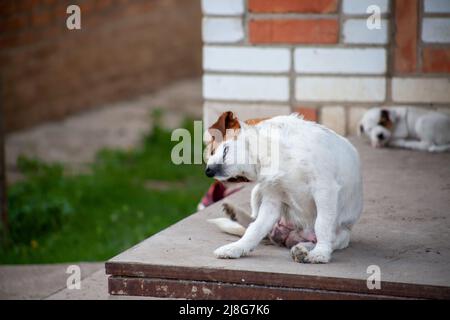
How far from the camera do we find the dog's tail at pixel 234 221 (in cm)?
390

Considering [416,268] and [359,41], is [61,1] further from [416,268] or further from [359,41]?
[416,268]

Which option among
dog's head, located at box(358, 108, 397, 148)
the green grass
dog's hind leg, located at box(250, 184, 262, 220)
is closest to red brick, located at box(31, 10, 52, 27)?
the green grass

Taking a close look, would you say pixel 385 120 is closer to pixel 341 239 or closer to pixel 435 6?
pixel 435 6

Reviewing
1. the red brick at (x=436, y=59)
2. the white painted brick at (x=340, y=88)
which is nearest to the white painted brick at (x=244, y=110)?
the white painted brick at (x=340, y=88)

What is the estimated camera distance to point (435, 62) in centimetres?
554

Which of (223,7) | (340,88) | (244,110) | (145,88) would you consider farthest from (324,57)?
(145,88)

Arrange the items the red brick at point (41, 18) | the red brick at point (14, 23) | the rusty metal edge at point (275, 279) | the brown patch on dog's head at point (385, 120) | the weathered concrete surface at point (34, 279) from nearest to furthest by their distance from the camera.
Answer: the rusty metal edge at point (275, 279) → the weathered concrete surface at point (34, 279) → the brown patch on dog's head at point (385, 120) → the red brick at point (14, 23) → the red brick at point (41, 18)

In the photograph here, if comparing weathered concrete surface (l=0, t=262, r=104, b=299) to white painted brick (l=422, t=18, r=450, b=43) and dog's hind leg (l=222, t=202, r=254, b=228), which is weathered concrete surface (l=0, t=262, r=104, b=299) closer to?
dog's hind leg (l=222, t=202, r=254, b=228)

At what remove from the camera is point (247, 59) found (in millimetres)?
5770

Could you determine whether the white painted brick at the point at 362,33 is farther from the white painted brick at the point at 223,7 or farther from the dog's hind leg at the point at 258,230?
the dog's hind leg at the point at 258,230

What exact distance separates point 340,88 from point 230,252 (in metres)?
2.42

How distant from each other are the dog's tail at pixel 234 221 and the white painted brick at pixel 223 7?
204 cm

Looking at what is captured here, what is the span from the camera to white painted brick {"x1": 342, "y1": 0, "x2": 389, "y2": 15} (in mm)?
5508

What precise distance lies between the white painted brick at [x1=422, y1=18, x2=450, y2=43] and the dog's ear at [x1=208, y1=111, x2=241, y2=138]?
95.7 inches
